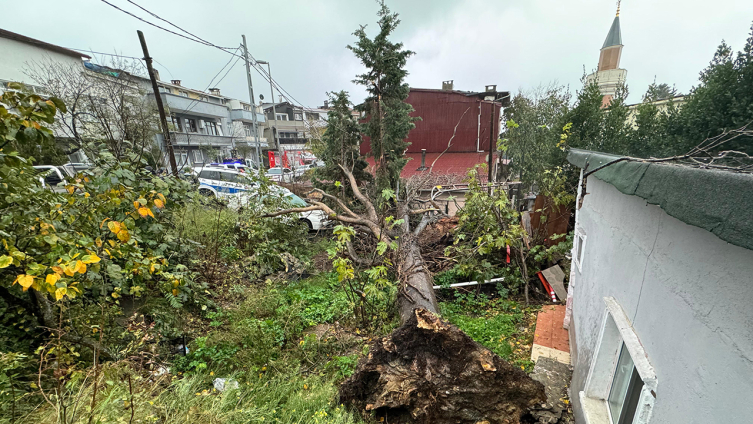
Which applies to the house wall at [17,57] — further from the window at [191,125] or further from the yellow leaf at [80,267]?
the yellow leaf at [80,267]

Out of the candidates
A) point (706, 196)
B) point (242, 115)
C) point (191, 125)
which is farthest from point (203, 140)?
point (706, 196)

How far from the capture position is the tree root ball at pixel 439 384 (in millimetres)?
2570

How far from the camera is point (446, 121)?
18328 millimetres

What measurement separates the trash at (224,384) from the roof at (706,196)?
3657 millimetres

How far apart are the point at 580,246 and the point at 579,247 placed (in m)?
0.06

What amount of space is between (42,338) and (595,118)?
456 inches

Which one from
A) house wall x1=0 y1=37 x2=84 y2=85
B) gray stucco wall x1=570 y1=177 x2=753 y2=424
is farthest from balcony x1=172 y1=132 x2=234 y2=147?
gray stucco wall x1=570 y1=177 x2=753 y2=424

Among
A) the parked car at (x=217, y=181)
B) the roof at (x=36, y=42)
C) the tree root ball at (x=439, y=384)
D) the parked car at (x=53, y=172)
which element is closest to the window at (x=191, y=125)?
the roof at (x=36, y=42)

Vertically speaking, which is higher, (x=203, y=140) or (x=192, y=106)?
(x=192, y=106)

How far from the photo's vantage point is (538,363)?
380 cm

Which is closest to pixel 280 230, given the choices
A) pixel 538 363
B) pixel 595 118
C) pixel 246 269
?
pixel 246 269

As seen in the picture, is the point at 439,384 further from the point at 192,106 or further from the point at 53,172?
the point at 192,106

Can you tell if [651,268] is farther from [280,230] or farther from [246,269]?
[280,230]

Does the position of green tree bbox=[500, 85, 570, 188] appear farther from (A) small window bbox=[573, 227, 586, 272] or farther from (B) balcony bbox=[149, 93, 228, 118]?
(B) balcony bbox=[149, 93, 228, 118]
